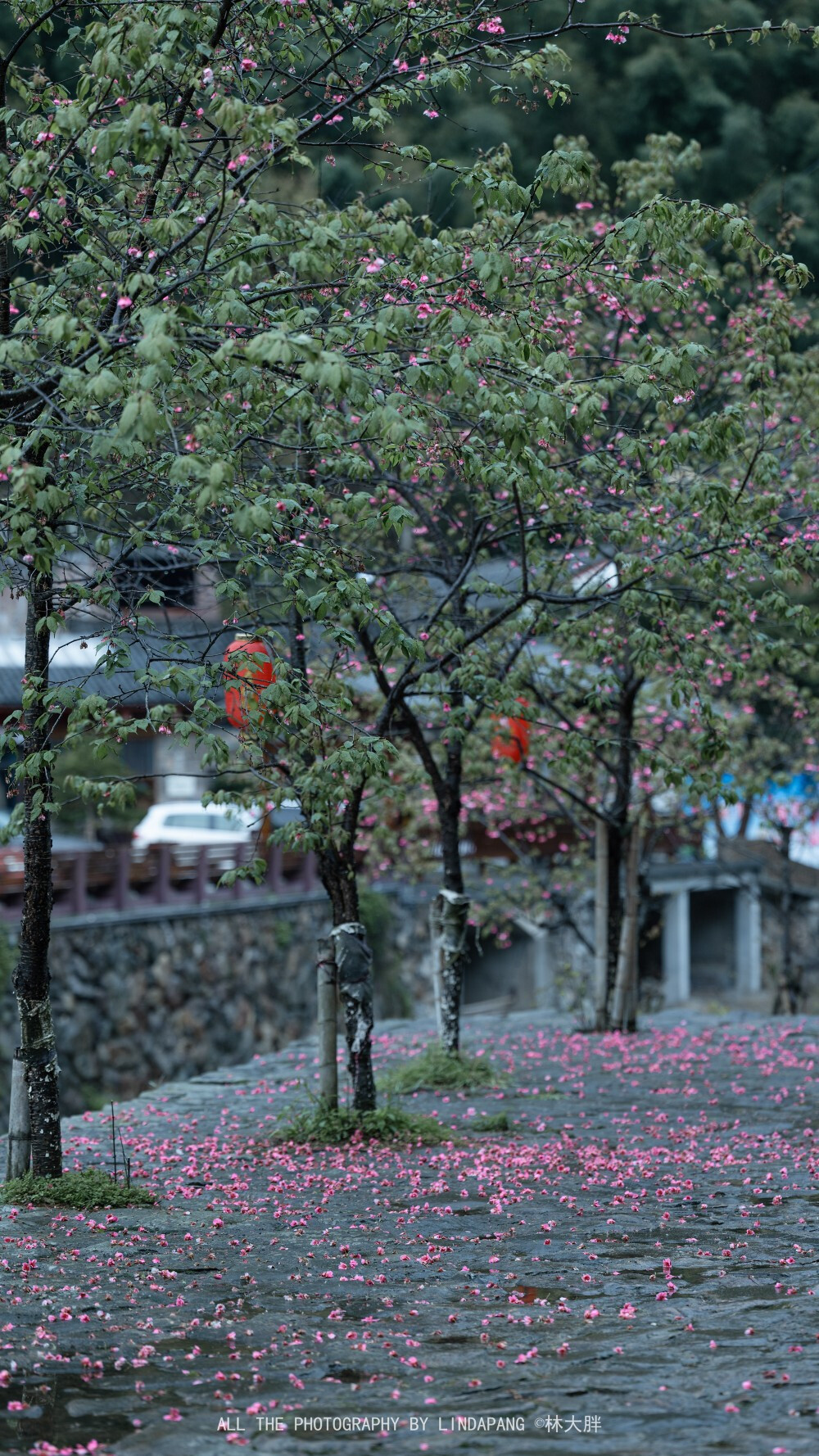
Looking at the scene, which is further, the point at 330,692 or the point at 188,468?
the point at 330,692

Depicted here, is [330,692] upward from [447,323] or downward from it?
downward

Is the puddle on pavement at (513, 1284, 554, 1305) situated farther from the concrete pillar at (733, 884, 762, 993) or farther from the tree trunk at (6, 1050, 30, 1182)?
the concrete pillar at (733, 884, 762, 993)

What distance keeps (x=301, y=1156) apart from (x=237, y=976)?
17271 millimetres

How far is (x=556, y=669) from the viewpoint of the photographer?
14352 mm

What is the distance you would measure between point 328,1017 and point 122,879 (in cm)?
1551

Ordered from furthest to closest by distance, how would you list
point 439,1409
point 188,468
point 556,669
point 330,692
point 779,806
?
point 779,806, point 556,669, point 330,692, point 188,468, point 439,1409

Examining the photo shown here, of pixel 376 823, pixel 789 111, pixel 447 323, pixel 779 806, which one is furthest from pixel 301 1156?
pixel 789 111

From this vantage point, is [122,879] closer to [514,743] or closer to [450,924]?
[514,743]

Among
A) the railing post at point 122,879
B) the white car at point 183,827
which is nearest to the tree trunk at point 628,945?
the railing post at point 122,879

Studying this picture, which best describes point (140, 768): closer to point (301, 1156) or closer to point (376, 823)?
point (376, 823)

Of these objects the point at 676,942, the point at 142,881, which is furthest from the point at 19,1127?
the point at 676,942

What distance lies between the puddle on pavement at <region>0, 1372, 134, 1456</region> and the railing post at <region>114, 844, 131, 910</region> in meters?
19.8

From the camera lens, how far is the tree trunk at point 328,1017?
33.8ft

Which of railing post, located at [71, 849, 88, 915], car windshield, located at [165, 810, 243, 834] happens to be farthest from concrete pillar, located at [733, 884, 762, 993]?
railing post, located at [71, 849, 88, 915]
